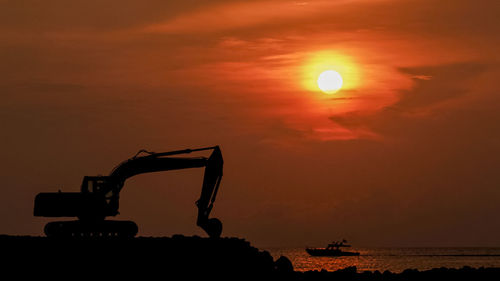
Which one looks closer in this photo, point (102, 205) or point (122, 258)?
point (122, 258)

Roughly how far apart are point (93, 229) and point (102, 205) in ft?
4.16

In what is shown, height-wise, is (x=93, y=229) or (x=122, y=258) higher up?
(x=93, y=229)

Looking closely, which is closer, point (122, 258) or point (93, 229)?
point (122, 258)

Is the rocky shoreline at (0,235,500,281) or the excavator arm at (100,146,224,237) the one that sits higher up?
the excavator arm at (100,146,224,237)

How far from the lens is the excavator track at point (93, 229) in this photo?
47562 millimetres

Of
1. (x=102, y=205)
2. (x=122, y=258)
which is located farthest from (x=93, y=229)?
(x=122, y=258)

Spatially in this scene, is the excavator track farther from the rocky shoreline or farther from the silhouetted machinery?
the rocky shoreline

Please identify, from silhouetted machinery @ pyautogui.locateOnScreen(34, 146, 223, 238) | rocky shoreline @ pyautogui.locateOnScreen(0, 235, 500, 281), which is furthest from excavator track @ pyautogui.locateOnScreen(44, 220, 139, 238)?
rocky shoreline @ pyautogui.locateOnScreen(0, 235, 500, 281)

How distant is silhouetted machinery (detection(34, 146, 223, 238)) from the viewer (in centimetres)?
4719

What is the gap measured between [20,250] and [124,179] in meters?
9.28

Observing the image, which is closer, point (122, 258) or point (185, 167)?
point (122, 258)

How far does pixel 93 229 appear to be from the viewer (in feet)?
156

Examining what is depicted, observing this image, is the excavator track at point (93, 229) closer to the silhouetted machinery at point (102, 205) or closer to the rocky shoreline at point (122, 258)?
the silhouetted machinery at point (102, 205)

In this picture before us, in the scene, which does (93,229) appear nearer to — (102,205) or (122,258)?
(102,205)
